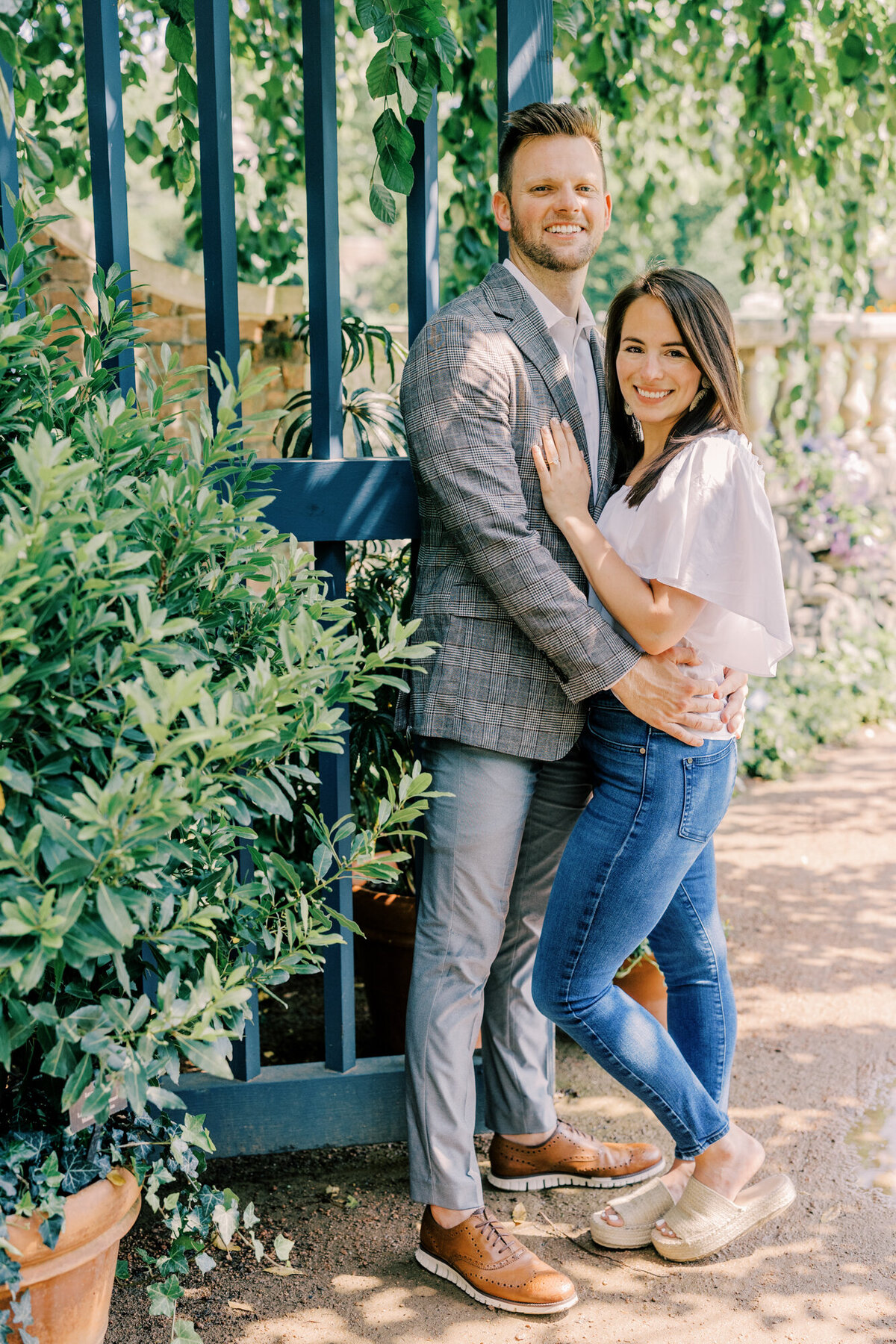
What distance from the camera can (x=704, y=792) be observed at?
200 cm

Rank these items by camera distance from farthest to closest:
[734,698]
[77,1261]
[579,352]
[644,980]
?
1. [644,980]
2. [579,352]
3. [734,698]
4. [77,1261]

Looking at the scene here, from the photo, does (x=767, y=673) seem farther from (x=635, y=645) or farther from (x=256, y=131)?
(x=256, y=131)

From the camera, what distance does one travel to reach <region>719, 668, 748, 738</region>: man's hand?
6.79 ft

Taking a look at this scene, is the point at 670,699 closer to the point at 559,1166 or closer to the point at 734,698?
the point at 734,698

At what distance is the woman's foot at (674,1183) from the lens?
2191mm

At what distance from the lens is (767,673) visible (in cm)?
208

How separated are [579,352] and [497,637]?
610 mm

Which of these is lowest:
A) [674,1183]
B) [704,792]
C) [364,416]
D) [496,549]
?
[674,1183]

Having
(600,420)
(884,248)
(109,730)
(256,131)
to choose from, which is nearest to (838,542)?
(884,248)

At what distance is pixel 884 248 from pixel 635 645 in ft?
23.5

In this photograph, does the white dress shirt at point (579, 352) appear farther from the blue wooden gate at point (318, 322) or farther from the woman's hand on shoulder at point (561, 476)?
the blue wooden gate at point (318, 322)

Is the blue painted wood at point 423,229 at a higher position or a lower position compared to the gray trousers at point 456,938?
higher

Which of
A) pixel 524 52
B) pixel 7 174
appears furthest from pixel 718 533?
pixel 7 174

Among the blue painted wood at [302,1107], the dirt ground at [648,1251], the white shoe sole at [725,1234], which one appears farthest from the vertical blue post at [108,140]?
the white shoe sole at [725,1234]
